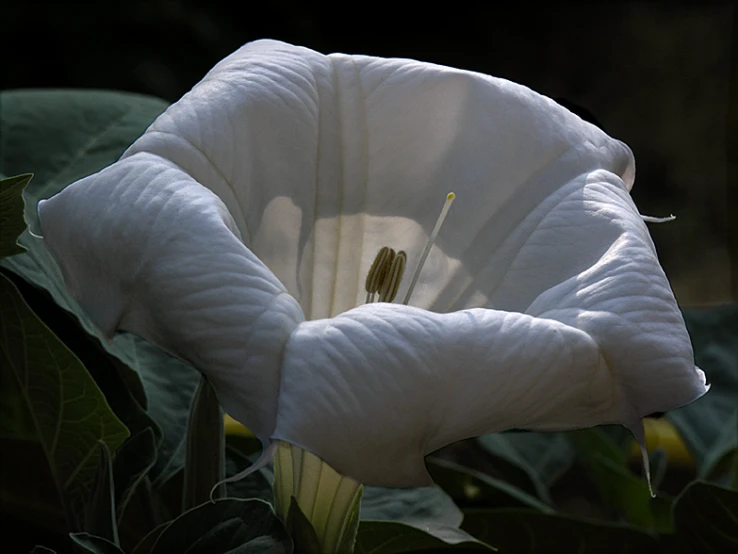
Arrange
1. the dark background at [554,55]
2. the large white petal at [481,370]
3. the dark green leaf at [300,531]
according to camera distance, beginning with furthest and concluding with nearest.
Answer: the dark background at [554,55] → the dark green leaf at [300,531] → the large white petal at [481,370]

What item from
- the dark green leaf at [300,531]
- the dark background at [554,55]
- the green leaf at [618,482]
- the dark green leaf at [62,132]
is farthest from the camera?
the dark background at [554,55]

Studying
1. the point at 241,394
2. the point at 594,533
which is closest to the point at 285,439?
the point at 241,394

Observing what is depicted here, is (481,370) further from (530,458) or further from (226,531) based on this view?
(530,458)

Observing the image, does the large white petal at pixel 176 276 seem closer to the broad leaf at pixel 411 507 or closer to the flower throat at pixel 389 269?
the flower throat at pixel 389 269

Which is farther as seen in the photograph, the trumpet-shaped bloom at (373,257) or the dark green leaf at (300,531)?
the dark green leaf at (300,531)

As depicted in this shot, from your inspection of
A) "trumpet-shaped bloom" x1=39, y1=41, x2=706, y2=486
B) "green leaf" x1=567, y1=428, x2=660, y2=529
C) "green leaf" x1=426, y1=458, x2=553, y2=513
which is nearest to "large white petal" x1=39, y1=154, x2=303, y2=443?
"trumpet-shaped bloom" x1=39, y1=41, x2=706, y2=486

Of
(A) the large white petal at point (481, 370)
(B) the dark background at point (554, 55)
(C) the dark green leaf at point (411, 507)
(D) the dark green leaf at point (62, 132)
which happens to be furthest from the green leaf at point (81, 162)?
(B) the dark background at point (554, 55)

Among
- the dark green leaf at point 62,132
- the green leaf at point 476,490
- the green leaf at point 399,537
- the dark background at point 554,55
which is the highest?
the dark green leaf at point 62,132

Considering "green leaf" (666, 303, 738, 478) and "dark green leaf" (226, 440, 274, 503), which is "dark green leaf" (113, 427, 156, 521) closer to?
"dark green leaf" (226, 440, 274, 503)
